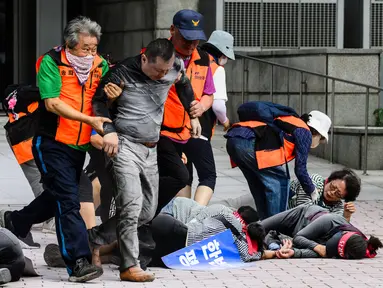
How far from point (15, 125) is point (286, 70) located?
325 inches

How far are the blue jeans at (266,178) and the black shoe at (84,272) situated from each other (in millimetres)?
2599

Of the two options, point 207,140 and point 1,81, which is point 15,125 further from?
point 1,81

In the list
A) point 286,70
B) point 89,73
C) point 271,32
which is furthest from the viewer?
point 271,32

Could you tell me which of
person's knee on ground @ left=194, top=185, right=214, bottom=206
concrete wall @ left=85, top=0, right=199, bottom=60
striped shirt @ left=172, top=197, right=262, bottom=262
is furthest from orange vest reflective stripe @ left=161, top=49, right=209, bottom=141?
concrete wall @ left=85, top=0, right=199, bottom=60

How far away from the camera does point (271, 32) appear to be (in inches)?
778

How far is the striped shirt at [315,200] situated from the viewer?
390 inches

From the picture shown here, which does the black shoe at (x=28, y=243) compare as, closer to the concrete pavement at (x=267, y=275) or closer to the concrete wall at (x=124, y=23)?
the concrete pavement at (x=267, y=275)

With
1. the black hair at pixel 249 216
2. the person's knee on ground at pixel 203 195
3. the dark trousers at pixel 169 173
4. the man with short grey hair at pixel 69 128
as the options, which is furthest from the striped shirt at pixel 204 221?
the man with short grey hair at pixel 69 128

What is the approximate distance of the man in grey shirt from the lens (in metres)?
8.05

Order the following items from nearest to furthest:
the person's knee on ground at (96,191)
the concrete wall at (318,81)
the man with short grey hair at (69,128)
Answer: the man with short grey hair at (69,128) < the person's knee on ground at (96,191) < the concrete wall at (318,81)

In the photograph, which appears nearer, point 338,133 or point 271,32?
point 338,133

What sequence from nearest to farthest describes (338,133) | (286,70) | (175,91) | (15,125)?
1. (175,91)
2. (15,125)
3. (338,133)
4. (286,70)

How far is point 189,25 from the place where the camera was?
30.5ft

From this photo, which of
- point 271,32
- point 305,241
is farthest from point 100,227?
point 271,32
